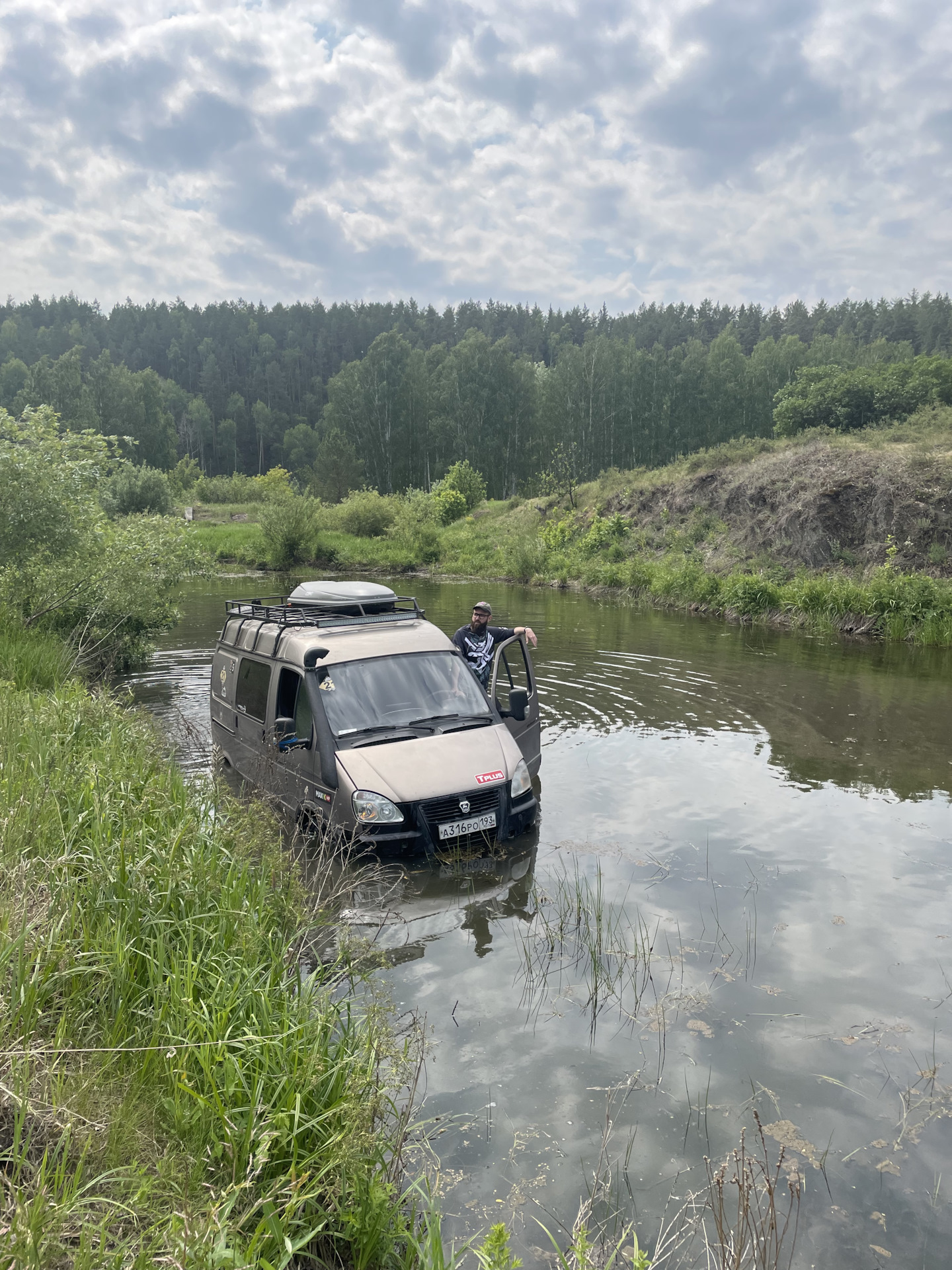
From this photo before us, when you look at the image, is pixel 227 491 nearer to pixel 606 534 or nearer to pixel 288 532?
pixel 288 532

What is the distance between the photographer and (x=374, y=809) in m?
7.18

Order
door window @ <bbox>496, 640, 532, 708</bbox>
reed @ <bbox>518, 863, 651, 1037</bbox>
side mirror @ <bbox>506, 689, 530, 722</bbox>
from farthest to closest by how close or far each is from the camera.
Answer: door window @ <bbox>496, 640, 532, 708</bbox>
side mirror @ <bbox>506, 689, 530, 722</bbox>
reed @ <bbox>518, 863, 651, 1037</bbox>

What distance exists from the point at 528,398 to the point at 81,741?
8671cm

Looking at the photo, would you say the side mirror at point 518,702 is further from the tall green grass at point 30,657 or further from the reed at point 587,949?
the tall green grass at point 30,657

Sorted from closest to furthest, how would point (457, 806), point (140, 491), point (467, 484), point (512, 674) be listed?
point (457, 806) < point (512, 674) < point (140, 491) < point (467, 484)

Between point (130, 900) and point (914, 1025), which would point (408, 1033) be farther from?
point (914, 1025)

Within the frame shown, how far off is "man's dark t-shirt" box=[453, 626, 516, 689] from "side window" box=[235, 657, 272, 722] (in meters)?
2.38

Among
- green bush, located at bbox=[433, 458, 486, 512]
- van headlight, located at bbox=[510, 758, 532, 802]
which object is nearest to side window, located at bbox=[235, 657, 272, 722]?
van headlight, located at bbox=[510, 758, 532, 802]

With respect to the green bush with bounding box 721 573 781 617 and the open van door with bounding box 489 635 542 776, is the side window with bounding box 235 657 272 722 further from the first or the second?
the green bush with bounding box 721 573 781 617

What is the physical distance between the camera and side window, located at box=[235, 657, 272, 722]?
9227 mm

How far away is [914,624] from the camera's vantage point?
2342cm

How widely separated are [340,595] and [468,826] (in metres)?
3.72

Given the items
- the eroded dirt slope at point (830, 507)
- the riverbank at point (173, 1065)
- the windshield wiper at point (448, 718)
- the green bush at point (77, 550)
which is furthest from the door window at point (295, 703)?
the eroded dirt slope at point (830, 507)

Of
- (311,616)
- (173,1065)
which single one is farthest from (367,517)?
(173,1065)
